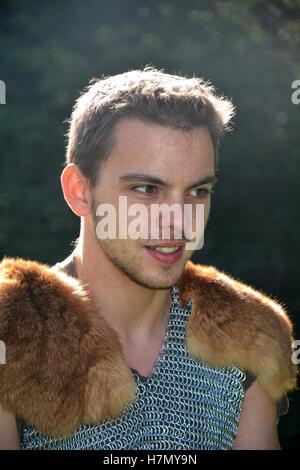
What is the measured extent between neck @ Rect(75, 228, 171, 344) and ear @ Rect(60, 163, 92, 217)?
9 cm

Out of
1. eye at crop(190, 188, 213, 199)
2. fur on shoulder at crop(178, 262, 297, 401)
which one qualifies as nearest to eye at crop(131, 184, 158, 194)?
eye at crop(190, 188, 213, 199)

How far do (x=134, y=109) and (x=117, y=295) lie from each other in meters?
0.56

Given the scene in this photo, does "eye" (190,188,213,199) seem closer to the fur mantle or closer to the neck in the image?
the neck

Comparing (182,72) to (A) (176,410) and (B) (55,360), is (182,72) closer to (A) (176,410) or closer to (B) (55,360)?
(A) (176,410)

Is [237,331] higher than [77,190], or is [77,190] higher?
[77,190]

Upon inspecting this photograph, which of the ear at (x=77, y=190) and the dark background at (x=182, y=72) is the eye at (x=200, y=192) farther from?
the dark background at (x=182, y=72)

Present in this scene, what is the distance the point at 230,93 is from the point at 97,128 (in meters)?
2.51

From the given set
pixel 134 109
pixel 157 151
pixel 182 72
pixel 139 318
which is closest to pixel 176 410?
pixel 139 318

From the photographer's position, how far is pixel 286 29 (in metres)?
5.25

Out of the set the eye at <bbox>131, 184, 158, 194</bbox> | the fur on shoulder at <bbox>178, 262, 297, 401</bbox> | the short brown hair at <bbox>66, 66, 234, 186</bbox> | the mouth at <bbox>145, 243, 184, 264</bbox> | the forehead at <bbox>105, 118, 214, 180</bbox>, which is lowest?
the fur on shoulder at <bbox>178, 262, 297, 401</bbox>

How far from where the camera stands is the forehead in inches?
96.7

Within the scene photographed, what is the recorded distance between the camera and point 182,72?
4.89 m
